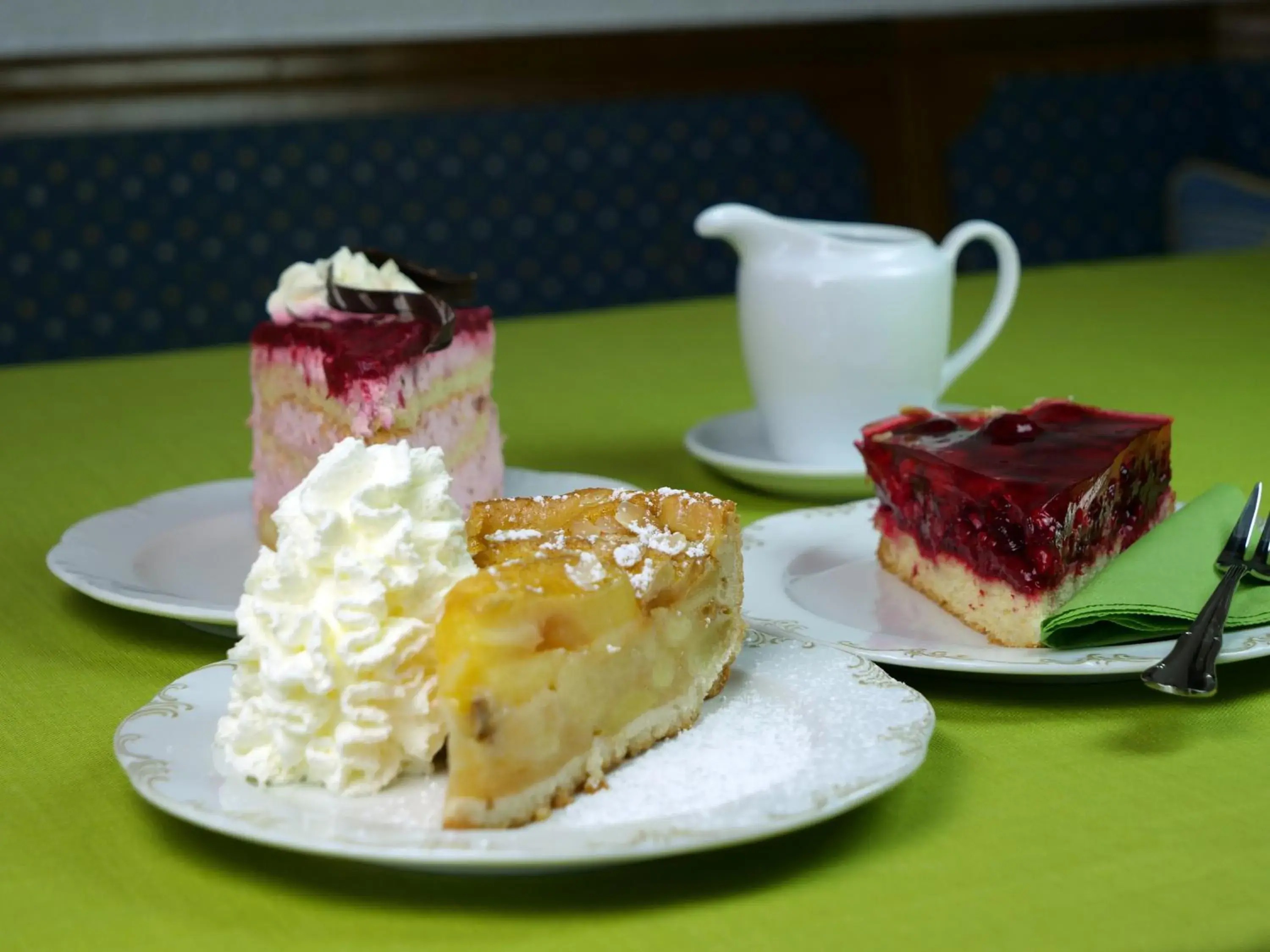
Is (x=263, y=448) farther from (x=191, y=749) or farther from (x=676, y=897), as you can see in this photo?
(x=676, y=897)

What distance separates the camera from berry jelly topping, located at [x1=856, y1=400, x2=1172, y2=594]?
113 centimetres

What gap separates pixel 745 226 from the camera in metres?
1.63

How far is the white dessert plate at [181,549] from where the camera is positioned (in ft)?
3.88

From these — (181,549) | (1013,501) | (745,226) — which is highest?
(745,226)

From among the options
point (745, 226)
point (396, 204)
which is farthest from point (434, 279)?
point (396, 204)

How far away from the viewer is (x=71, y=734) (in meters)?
1.02

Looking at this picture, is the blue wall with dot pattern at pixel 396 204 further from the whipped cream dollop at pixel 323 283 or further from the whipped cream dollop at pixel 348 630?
the whipped cream dollop at pixel 348 630

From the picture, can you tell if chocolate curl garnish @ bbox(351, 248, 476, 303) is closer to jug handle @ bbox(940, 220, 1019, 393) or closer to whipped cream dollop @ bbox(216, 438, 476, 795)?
jug handle @ bbox(940, 220, 1019, 393)

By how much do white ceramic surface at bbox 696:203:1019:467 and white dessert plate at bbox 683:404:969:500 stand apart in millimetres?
38

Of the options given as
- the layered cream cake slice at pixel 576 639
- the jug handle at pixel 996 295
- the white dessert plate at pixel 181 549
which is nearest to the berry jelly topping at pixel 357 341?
the white dessert plate at pixel 181 549

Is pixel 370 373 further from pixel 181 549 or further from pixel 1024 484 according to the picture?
pixel 1024 484

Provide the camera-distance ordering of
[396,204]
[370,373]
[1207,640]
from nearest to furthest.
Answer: [1207,640] < [370,373] < [396,204]

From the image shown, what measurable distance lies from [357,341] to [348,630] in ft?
1.97

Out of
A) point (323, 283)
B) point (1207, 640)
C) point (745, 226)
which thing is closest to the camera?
point (1207, 640)
